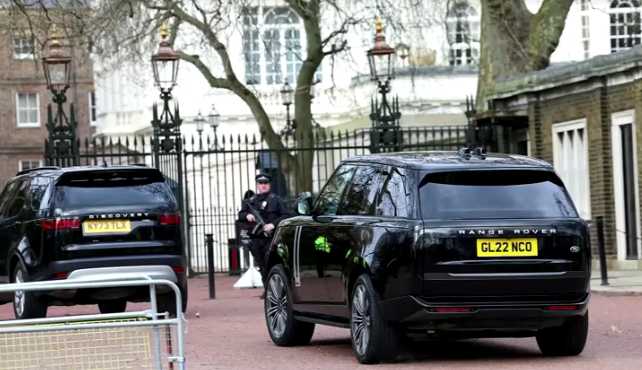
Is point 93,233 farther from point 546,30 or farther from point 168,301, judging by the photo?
point 546,30

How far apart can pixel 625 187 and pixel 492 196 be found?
12.9 meters

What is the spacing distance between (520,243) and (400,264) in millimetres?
944

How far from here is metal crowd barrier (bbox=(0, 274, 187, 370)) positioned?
30.6 ft

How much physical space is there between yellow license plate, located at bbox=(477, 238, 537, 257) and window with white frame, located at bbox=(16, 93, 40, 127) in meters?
65.0

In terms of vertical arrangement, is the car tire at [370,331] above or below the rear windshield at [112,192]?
below

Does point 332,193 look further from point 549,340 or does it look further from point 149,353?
point 149,353

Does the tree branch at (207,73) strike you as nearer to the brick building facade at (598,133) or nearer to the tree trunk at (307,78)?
the tree trunk at (307,78)

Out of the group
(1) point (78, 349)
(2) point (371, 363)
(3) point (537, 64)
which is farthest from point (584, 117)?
(1) point (78, 349)

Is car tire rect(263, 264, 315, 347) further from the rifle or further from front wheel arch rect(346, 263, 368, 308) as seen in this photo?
the rifle

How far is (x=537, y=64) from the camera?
98.7 feet

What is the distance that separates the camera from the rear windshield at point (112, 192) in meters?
16.6

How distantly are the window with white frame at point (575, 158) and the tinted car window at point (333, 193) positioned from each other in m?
12.5

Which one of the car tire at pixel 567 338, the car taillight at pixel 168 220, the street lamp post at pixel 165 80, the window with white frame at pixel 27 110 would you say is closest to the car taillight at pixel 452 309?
the car tire at pixel 567 338

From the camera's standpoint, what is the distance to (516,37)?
29.8m
